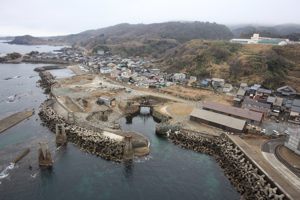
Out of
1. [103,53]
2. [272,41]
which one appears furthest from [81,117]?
[103,53]

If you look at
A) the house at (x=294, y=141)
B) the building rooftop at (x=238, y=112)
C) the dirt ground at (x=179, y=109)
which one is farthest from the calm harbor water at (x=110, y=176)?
the building rooftop at (x=238, y=112)

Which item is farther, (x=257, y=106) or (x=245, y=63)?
(x=245, y=63)

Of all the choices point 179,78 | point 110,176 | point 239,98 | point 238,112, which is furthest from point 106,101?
point 239,98

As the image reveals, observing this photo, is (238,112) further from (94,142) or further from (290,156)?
(94,142)

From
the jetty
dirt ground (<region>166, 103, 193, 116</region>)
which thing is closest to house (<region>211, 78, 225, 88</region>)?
dirt ground (<region>166, 103, 193, 116</region>)

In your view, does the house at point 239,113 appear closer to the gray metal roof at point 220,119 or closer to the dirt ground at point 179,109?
the gray metal roof at point 220,119

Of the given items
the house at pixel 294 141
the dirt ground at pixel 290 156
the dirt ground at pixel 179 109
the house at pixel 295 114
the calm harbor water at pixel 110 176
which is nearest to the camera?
the calm harbor water at pixel 110 176

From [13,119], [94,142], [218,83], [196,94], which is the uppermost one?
[13,119]
